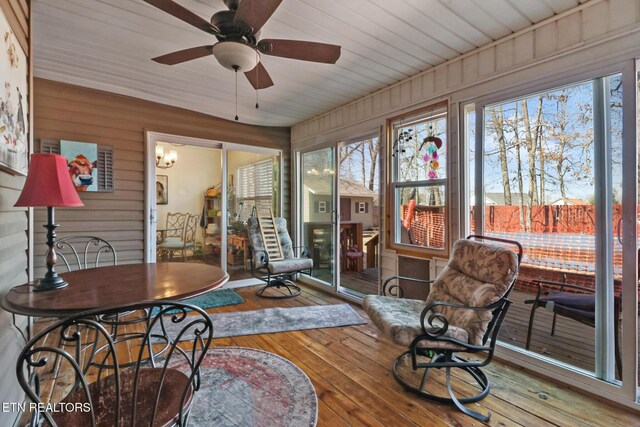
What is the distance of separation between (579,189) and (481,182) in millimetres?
667

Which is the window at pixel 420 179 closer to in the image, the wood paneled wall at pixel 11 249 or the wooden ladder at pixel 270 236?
the wooden ladder at pixel 270 236

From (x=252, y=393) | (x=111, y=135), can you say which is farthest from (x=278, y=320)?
(x=111, y=135)

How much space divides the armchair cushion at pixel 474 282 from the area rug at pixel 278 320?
1158 mm

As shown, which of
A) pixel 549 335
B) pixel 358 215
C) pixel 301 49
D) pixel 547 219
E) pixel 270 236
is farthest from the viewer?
pixel 358 215

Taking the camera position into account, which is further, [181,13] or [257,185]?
A: [257,185]

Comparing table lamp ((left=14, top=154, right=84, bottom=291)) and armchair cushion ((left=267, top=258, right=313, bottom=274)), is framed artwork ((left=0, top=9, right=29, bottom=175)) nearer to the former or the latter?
table lamp ((left=14, top=154, right=84, bottom=291))

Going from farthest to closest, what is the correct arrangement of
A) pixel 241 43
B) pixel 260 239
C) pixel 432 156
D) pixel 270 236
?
pixel 270 236
pixel 260 239
pixel 432 156
pixel 241 43

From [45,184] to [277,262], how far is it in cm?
291

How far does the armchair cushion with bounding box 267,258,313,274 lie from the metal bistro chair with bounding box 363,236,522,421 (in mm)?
1875

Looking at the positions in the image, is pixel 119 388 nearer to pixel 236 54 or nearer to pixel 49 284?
pixel 49 284

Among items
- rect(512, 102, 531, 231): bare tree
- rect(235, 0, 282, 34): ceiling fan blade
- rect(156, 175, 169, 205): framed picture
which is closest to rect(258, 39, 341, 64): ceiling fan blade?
rect(235, 0, 282, 34): ceiling fan blade

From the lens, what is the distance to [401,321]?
81.3 inches

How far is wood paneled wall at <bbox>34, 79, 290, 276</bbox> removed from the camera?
3.34 metres

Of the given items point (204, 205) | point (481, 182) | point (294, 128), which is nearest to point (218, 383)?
point (481, 182)
